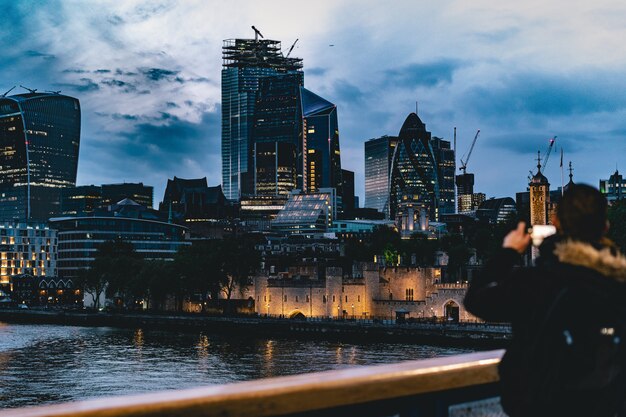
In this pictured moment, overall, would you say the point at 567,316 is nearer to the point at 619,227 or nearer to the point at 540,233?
the point at 540,233

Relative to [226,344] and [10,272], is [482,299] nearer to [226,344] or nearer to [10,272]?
[226,344]

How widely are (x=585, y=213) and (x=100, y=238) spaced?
502ft

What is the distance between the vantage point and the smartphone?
462 cm

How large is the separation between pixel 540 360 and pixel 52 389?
49.1m

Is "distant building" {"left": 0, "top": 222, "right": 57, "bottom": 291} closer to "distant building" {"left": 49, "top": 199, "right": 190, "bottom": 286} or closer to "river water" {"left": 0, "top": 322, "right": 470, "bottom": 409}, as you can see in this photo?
"distant building" {"left": 49, "top": 199, "right": 190, "bottom": 286}

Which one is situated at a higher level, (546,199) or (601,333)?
(546,199)

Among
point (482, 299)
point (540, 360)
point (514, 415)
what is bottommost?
point (514, 415)

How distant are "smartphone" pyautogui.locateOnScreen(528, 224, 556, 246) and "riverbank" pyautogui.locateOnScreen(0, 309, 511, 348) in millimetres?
69740

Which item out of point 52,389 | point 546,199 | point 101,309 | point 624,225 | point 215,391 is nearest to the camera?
point 215,391

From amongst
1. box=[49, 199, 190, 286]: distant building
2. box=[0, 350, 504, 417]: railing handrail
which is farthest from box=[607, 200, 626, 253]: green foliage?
box=[49, 199, 190, 286]: distant building

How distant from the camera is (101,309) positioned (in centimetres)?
12125

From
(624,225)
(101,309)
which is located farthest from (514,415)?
(101,309)

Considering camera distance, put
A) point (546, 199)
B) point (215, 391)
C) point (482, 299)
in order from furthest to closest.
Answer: point (546, 199), point (482, 299), point (215, 391)

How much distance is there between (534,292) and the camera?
13.2 feet
